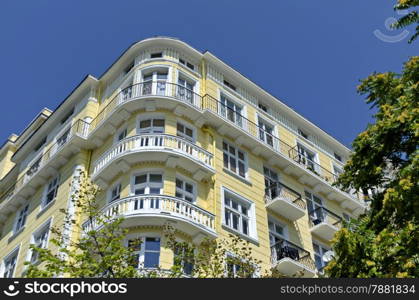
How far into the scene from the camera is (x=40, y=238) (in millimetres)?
27422

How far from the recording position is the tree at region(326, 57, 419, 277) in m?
12.9

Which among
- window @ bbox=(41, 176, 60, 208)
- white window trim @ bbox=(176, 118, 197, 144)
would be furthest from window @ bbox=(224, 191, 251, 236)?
window @ bbox=(41, 176, 60, 208)

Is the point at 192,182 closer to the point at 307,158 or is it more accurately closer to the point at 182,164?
the point at 182,164

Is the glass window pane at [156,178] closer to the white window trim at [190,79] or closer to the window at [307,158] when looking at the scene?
the white window trim at [190,79]

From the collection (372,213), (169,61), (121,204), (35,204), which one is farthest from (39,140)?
(372,213)

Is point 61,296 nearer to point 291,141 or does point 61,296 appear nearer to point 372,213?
point 372,213

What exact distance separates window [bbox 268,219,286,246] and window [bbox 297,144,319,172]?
4.99 m

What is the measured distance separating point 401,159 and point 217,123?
567 inches

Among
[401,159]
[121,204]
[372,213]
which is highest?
[121,204]

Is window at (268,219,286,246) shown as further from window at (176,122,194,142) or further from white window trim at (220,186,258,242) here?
window at (176,122,194,142)

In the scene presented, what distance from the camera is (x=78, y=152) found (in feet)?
93.7

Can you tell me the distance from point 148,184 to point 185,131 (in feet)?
13.1

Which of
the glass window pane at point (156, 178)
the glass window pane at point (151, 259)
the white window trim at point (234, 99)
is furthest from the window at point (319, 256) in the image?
the glass window pane at point (151, 259)

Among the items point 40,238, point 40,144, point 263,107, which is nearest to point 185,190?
point 40,238
